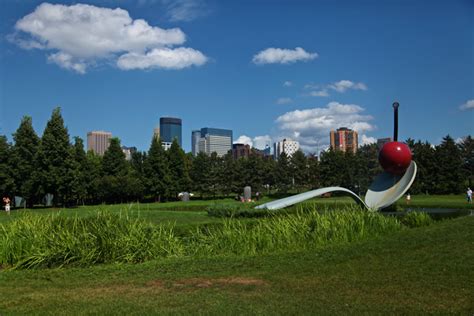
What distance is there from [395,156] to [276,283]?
42.4 feet

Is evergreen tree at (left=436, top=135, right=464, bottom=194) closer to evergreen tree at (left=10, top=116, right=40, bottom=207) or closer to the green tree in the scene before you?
the green tree

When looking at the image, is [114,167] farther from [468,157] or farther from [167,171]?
[468,157]

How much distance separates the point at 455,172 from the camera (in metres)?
37.2

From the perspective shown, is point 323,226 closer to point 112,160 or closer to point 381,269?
point 381,269

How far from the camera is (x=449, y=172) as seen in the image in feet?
123

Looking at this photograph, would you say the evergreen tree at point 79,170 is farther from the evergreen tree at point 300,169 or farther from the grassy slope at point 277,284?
the grassy slope at point 277,284

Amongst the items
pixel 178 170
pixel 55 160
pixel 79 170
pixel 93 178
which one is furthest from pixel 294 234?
pixel 178 170

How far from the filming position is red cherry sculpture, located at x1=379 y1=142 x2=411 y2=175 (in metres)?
16.9

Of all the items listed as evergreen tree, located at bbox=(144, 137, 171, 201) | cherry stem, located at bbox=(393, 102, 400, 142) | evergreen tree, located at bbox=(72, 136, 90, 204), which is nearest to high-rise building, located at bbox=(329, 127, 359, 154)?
evergreen tree, located at bbox=(144, 137, 171, 201)

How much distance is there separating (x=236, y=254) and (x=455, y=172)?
114ft

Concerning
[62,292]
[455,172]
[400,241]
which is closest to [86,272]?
[62,292]

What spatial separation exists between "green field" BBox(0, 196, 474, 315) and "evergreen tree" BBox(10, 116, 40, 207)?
23.2 m

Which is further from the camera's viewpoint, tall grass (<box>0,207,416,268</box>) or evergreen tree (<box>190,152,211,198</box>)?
evergreen tree (<box>190,152,211,198</box>)

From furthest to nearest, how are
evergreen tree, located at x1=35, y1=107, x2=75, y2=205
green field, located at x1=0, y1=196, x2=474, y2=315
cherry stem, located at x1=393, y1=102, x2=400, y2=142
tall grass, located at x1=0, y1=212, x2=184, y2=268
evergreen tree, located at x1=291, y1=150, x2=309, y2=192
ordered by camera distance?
evergreen tree, located at x1=291, y1=150, x2=309, y2=192, evergreen tree, located at x1=35, y1=107, x2=75, y2=205, cherry stem, located at x1=393, y1=102, x2=400, y2=142, tall grass, located at x1=0, y1=212, x2=184, y2=268, green field, located at x1=0, y1=196, x2=474, y2=315
